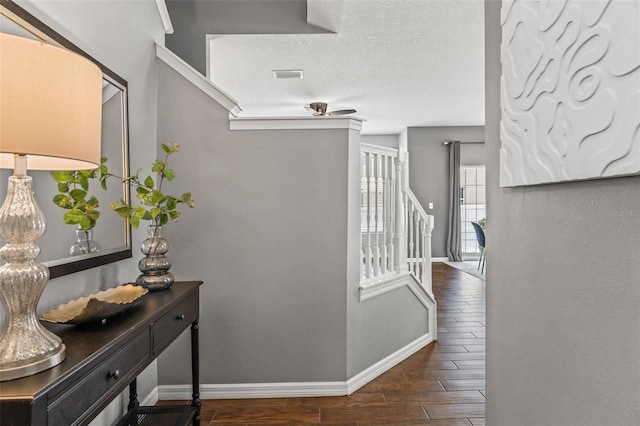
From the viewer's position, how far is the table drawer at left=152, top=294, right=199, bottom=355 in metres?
1.57

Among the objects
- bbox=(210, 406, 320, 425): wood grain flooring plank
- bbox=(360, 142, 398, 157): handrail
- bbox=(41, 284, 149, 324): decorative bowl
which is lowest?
bbox=(210, 406, 320, 425): wood grain flooring plank

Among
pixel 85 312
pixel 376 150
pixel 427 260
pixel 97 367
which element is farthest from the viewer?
pixel 427 260

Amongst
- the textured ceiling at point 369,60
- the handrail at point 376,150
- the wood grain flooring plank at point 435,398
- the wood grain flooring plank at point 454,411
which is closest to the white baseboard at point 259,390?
the wood grain flooring plank at point 435,398

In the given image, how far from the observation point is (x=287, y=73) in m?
4.43

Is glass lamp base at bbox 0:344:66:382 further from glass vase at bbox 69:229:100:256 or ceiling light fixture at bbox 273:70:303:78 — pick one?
ceiling light fixture at bbox 273:70:303:78

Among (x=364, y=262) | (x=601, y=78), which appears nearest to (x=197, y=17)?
(x=364, y=262)

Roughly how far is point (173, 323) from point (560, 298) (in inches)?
60.5

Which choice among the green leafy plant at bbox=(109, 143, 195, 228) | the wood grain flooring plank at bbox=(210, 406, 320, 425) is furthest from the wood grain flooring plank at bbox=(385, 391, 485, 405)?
the green leafy plant at bbox=(109, 143, 195, 228)

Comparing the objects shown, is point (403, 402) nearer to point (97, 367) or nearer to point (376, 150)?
point (376, 150)

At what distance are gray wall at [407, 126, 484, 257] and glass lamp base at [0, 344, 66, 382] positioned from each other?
7462 millimetres

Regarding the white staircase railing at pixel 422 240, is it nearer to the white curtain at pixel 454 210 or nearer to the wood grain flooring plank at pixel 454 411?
the wood grain flooring plank at pixel 454 411

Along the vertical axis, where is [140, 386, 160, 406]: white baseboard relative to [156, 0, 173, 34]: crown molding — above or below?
below

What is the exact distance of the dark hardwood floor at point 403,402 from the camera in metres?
2.27

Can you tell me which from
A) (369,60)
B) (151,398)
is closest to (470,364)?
(151,398)
